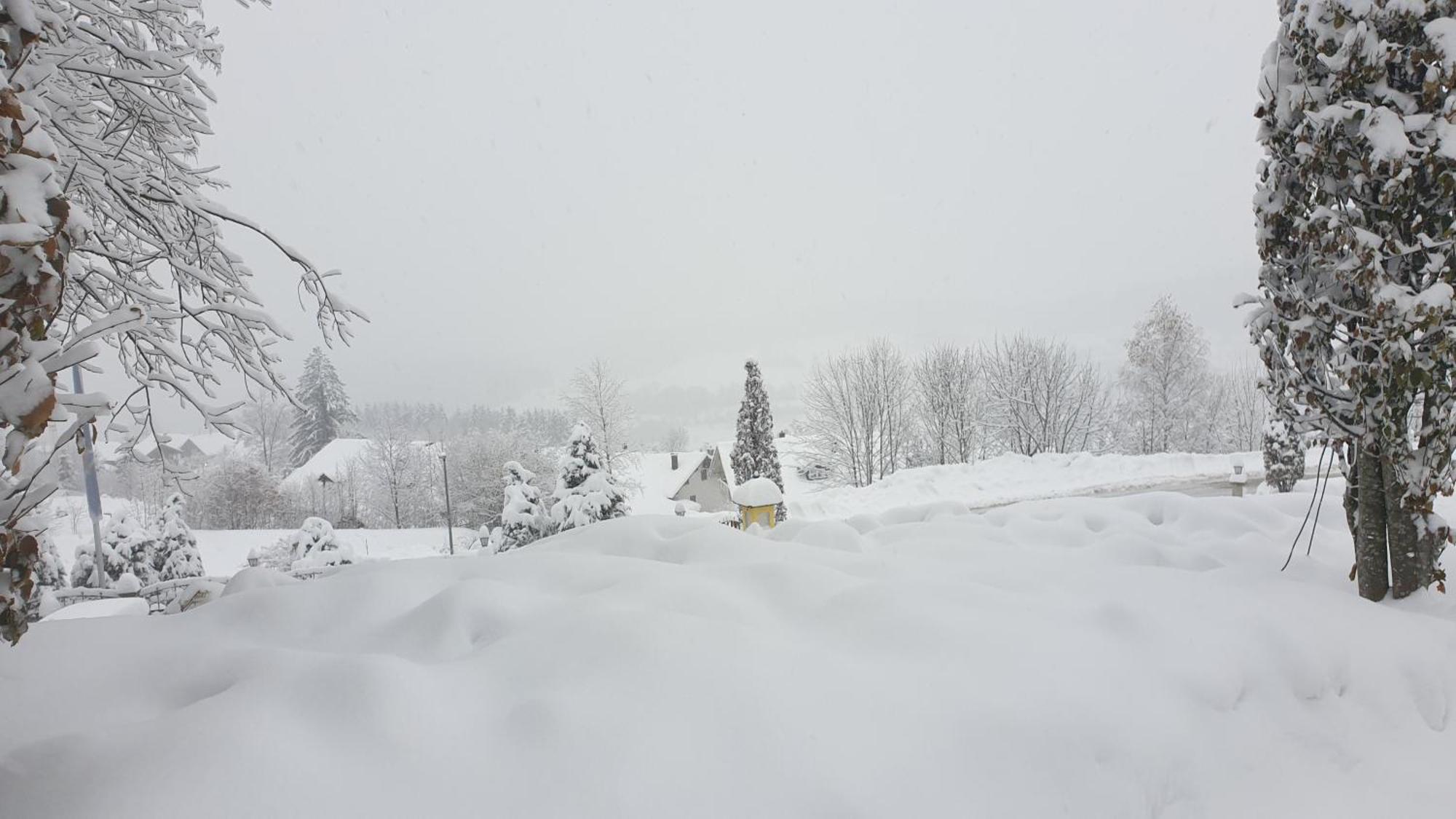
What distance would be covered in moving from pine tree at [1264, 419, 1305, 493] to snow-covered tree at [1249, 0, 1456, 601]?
40.5 ft

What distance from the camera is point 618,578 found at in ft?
8.63

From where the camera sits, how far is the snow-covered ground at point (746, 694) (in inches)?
58.4

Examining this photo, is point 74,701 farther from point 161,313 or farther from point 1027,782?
point 1027,782

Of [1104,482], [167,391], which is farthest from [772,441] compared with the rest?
[167,391]

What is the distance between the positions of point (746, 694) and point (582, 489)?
11938 millimetres

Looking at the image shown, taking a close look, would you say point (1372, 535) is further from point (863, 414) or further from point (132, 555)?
point (863, 414)

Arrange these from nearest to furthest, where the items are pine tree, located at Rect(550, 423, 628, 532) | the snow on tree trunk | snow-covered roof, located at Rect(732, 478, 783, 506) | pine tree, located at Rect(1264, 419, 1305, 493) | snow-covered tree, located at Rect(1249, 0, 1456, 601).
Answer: the snow on tree trunk, snow-covered tree, located at Rect(1249, 0, 1456, 601), snow-covered roof, located at Rect(732, 478, 783, 506), pine tree, located at Rect(1264, 419, 1305, 493), pine tree, located at Rect(550, 423, 628, 532)

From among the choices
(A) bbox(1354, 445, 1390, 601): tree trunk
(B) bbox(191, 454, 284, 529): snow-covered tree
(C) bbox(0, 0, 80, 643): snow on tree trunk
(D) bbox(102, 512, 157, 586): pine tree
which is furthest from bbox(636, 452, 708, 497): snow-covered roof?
(C) bbox(0, 0, 80, 643): snow on tree trunk

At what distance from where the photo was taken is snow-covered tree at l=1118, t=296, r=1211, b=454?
2856cm

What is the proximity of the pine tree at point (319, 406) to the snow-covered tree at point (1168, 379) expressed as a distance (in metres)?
51.1

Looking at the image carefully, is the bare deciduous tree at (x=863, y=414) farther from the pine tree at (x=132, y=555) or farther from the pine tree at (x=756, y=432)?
the pine tree at (x=132, y=555)

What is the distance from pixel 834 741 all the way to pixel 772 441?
2139 centimetres

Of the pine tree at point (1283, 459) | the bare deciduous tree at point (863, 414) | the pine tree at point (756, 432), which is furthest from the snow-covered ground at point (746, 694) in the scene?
the bare deciduous tree at point (863, 414)

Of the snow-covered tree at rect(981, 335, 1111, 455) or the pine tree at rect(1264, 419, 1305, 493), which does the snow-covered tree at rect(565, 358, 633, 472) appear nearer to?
the snow-covered tree at rect(981, 335, 1111, 455)
